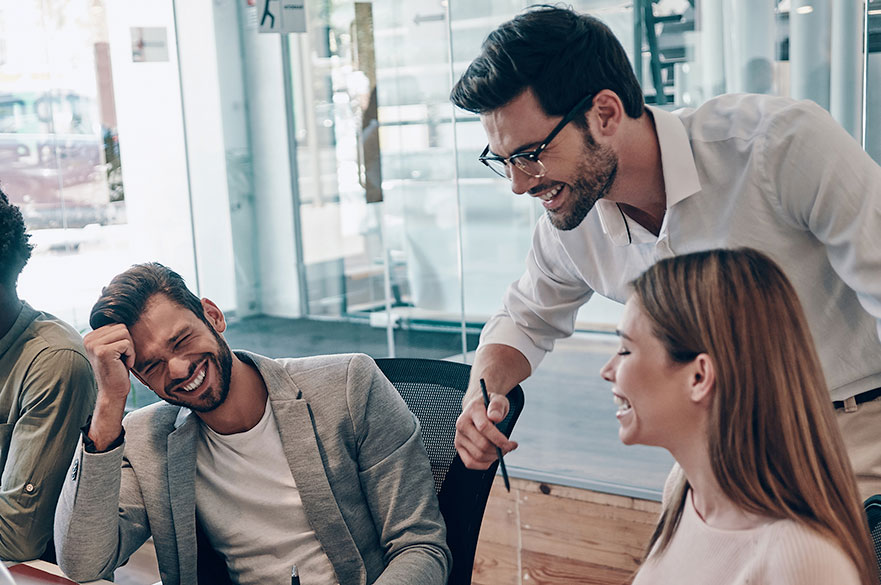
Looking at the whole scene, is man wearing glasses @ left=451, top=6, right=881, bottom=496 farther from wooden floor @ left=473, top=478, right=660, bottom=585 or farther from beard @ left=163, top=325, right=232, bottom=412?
wooden floor @ left=473, top=478, right=660, bottom=585

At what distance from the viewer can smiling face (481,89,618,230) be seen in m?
1.68

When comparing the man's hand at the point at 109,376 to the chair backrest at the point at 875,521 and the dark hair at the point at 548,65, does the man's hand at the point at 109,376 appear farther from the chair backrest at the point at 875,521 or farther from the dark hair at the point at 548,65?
the chair backrest at the point at 875,521

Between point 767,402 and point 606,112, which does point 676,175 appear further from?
point 767,402

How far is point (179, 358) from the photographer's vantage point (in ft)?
6.10

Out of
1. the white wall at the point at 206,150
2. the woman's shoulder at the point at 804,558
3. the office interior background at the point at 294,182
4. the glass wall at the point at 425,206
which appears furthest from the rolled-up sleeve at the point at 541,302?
the white wall at the point at 206,150

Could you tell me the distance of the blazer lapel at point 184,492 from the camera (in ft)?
5.95

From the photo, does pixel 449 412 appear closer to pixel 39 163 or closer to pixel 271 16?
pixel 271 16

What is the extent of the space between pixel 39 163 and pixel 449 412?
3.55 metres

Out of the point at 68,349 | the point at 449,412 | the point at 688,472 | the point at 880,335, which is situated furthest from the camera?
the point at 68,349

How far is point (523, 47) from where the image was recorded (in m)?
1.69

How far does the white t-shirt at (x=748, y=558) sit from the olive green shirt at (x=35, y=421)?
1.28 meters

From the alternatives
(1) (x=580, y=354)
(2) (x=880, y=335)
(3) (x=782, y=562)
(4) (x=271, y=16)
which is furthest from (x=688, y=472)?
(4) (x=271, y=16)

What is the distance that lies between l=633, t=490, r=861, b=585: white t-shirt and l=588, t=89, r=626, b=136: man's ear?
68 cm

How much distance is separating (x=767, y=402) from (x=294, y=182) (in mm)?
3576
